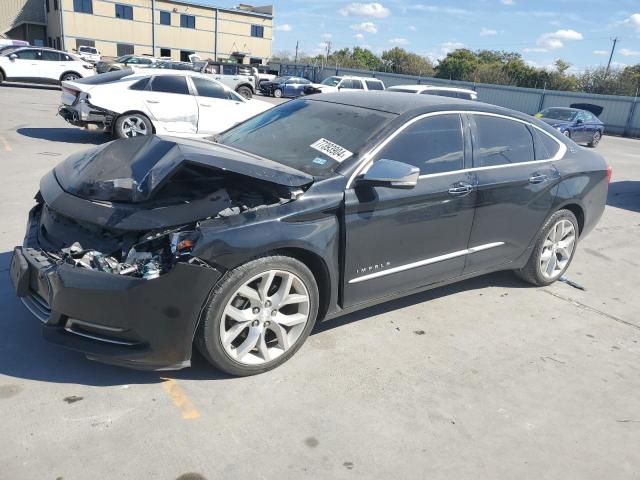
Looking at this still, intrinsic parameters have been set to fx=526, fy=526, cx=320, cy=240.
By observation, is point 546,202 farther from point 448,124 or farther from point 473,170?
point 448,124

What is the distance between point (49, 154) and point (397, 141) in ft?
24.9

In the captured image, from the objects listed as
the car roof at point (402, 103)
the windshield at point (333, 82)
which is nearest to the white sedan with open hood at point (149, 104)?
the car roof at point (402, 103)

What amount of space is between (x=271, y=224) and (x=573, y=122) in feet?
55.9

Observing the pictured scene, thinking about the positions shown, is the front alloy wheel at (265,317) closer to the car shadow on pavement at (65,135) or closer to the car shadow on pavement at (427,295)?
the car shadow on pavement at (427,295)

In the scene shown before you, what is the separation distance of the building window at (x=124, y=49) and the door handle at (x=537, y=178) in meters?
61.7

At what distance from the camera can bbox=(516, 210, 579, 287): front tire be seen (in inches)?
191

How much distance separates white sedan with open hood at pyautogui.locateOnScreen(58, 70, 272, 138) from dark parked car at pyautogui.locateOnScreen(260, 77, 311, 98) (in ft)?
66.8

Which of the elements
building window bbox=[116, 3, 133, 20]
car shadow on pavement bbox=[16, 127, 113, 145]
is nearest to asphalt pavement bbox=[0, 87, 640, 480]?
car shadow on pavement bbox=[16, 127, 113, 145]

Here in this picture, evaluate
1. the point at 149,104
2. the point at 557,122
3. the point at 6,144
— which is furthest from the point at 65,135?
the point at 557,122

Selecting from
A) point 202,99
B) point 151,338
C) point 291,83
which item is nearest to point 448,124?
point 151,338

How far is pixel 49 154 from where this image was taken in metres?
9.13

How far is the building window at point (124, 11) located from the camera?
57000 mm

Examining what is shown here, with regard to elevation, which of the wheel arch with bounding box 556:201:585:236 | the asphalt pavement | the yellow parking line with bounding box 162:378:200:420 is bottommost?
the yellow parking line with bounding box 162:378:200:420

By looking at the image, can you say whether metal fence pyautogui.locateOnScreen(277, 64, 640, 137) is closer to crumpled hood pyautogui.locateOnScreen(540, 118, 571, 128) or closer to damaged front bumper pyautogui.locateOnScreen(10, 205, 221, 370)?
crumpled hood pyautogui.locateOnScreen(540, 118, 571, 128)
